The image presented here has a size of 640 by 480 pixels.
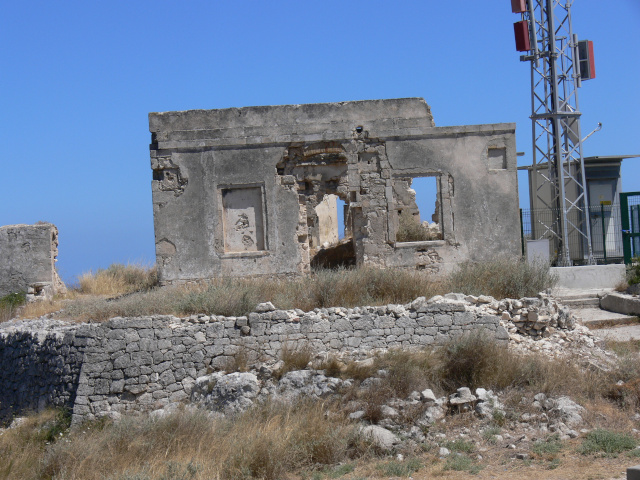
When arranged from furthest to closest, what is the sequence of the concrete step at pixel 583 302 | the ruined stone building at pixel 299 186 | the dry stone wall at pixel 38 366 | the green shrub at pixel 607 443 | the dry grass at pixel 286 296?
the ruined stone building at pixel 299 186, the concrete step at pixel 583 302, the dry grass at pixel 286 296, the dry stone wall at pixel 38 366, the green shrub at pixel 607 443

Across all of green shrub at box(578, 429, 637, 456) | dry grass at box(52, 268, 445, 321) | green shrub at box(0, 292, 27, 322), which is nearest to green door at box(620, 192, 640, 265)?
dry grass at box(52, 268, 445, 321)

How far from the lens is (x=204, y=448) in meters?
7.80

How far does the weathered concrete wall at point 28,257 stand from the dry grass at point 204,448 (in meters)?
9.38

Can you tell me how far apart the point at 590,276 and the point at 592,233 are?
2107mm

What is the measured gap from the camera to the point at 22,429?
9703mm

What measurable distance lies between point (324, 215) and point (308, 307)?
12236 millimetres

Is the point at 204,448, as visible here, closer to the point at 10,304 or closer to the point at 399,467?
the point at 399,467

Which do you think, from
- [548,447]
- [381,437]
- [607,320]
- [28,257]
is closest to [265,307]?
[381,437]

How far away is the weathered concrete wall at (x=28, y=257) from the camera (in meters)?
17.4

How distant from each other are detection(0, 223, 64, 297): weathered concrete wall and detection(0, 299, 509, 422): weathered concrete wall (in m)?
7.60

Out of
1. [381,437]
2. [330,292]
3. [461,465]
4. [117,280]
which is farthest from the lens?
[117,280]

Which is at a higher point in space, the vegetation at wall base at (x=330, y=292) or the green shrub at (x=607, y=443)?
the vegetation at wall base at (x=330, y=292)

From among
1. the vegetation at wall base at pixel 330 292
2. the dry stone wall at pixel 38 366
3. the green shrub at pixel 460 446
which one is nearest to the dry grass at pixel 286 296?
the vegetation at wall base at pixel 330 292

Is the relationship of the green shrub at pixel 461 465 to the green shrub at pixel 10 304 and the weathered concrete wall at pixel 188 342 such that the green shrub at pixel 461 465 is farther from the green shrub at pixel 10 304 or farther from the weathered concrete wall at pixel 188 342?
the green shrub at pixel 10 304
